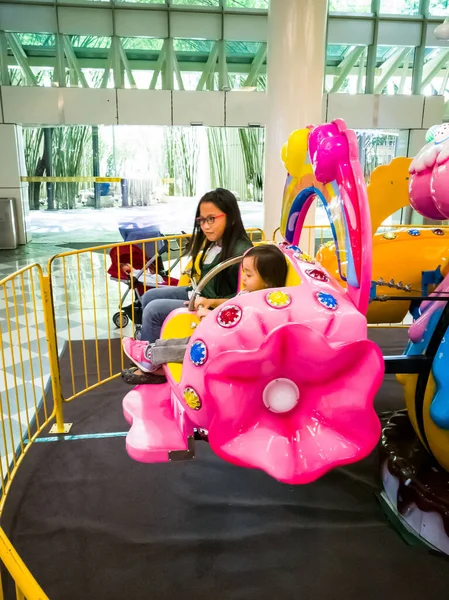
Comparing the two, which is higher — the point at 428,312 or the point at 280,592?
the point at 428,312

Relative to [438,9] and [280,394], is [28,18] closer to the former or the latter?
[438,9]

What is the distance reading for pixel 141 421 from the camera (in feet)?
8.56

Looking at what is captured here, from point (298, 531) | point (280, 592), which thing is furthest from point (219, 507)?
point (280, 592)

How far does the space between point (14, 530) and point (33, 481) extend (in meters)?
0.39

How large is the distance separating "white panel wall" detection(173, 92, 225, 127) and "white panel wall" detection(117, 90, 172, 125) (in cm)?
18

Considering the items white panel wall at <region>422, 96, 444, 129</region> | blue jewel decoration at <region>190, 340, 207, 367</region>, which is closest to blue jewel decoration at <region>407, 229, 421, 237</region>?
blue jewel decoration at <region>190, 340, 207, 367</region>

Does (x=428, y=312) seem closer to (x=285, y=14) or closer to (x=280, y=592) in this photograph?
(x=280, y=592)

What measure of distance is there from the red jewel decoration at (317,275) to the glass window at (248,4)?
993cm

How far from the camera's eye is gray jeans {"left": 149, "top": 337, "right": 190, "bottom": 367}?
2.58 metres

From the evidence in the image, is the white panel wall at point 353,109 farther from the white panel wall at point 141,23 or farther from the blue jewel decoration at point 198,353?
the blue jewel decoration at point 198,353

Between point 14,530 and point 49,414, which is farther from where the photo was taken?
point 49,414

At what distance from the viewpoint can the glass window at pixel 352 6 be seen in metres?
10.8

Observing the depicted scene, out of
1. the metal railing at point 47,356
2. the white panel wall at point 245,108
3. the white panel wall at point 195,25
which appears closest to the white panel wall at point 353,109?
the white panel wall at point 245,108

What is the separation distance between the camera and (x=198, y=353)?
2.09 meters
